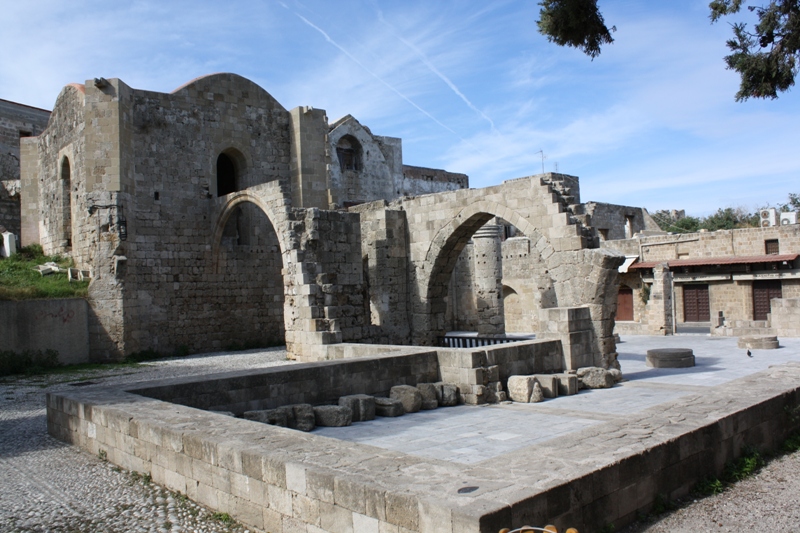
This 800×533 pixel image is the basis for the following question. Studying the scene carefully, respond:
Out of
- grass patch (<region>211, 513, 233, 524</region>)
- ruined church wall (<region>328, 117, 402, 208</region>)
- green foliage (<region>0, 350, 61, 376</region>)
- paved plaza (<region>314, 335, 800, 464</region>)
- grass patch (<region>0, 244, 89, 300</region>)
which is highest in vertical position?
ruined church wall (<region>328, 117, 402, 208</region>)

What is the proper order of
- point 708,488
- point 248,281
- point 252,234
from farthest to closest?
point 252,234 < point 248,281 < point 708,488

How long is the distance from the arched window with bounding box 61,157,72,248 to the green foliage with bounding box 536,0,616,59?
1324 centimetres

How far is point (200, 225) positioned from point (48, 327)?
4327 mm

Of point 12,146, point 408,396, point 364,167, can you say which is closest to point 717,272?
point 364,167

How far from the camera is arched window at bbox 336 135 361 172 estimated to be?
24281 millimetres

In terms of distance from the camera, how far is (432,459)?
396 centimetres

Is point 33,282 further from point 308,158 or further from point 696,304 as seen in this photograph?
point 696,304

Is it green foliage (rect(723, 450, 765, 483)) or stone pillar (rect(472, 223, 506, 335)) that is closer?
green foliage (rect(723, 450, 765, 483))

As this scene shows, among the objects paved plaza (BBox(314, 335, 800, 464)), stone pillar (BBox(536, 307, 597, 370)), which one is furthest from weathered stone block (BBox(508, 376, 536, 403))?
stone pillar (BBox(536, 307, 597, 370))

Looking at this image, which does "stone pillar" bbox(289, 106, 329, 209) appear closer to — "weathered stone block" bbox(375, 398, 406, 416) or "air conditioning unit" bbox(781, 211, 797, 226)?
"weathered stone block" bbox(375, 398, 406, 416)

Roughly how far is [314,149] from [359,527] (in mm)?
15679

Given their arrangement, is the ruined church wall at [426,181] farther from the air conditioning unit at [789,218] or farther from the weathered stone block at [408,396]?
the weathered stone block at [408,396]

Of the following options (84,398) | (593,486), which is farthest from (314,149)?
(593,486)

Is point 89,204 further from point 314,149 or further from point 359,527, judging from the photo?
point 359,527
